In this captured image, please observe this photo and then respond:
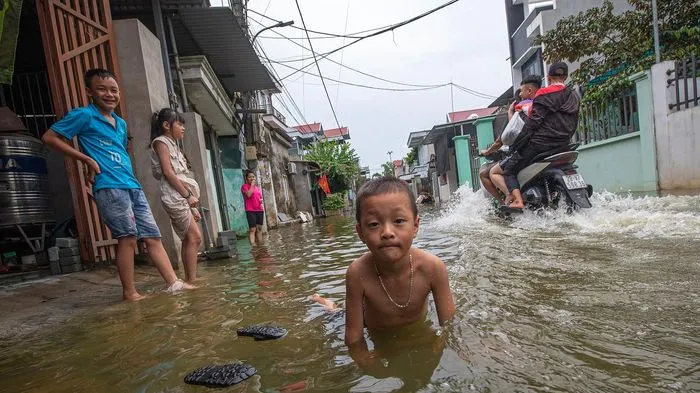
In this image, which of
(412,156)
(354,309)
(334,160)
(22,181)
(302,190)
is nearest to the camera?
(354,309)

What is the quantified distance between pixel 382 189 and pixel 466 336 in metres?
0.75

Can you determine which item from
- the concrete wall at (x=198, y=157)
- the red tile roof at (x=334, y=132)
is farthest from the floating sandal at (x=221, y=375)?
the red tile roof at (x=334, y=132)

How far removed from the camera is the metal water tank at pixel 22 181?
507cm

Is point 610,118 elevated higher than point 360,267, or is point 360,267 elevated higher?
point 610,118

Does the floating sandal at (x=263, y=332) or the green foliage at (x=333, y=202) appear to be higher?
the floating sandal at (x=263, y=332)

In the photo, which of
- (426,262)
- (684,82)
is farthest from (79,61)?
(684,82)

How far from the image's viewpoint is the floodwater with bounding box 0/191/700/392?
139 cm

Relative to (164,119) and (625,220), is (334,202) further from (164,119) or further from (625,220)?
(164,119)

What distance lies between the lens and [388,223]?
71.9 inches

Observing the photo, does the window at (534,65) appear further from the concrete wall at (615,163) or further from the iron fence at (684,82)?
the iron fence at (684,82)

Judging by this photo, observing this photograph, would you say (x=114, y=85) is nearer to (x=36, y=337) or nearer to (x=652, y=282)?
(x=36, y=337)

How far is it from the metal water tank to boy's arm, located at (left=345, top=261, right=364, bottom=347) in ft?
17.5

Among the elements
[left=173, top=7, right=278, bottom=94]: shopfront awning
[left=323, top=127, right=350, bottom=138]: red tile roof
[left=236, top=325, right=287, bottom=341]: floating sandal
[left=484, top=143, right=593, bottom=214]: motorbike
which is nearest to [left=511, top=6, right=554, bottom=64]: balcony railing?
[left=173, top=7, right=278, bottom=94]: shopfront awning

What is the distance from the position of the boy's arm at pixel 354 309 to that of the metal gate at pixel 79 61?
3834 mm
